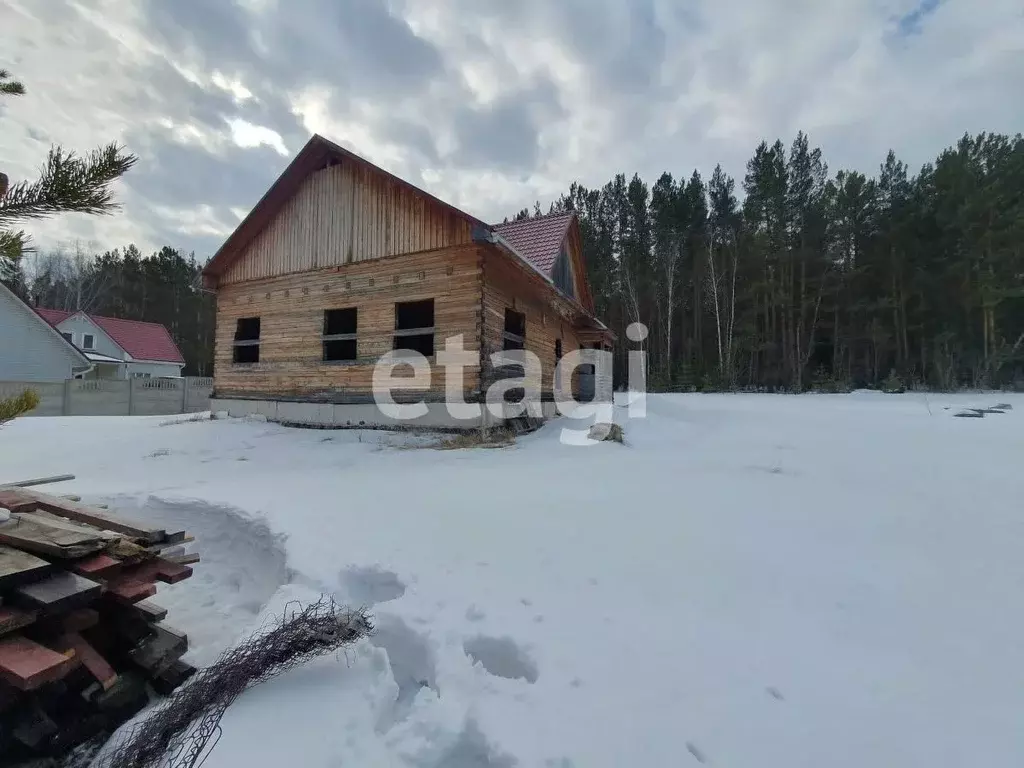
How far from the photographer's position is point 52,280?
122ft

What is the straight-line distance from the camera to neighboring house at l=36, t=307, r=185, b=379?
26.7 m

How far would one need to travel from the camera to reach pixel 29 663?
73.3 inches

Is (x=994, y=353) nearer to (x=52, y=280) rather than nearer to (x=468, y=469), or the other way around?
(x=468, y=469)

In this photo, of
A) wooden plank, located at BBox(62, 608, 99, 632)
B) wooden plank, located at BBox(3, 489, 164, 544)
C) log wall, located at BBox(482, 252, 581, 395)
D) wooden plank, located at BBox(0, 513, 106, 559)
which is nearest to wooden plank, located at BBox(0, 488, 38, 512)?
wooden plank, located at BBox(3, 489, 164, 544)

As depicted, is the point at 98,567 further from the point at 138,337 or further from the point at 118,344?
the point at 138,337

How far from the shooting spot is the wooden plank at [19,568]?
6.72ft

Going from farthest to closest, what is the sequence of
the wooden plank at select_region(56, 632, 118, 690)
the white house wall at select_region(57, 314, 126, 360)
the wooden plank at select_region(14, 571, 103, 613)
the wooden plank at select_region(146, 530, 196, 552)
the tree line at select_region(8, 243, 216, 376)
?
the tree line at select_region(8, 243, 216, 376), the white house wall at select_region(57, 314, 126, 360), the wooden plank at select_region(146, 530, 196, 552), the wooden plank at select_region(56, 632, 118, 690), the wooden plank at select_region(14, 571, 103, 613)

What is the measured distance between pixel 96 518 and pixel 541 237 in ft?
41.2

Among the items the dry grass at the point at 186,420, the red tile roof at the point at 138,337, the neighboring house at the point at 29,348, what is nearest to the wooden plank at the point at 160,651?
the dry grass at the point at 186,420

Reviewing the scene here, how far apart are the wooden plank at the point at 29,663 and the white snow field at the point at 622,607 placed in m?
0.74

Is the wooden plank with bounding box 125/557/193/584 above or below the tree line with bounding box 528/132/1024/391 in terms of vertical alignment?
below

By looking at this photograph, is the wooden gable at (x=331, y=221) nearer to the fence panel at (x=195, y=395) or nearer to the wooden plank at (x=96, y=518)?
the wooden plank at (x=96, y=518)

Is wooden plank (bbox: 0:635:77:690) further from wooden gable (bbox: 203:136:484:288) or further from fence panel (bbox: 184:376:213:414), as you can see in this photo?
fence panel (bbox: 184:376:213:414)

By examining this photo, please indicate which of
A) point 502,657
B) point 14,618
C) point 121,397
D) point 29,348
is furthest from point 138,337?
point 502,657
